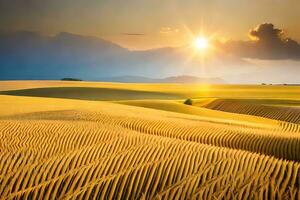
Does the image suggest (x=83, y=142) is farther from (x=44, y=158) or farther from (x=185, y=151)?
(x=185, y=151)

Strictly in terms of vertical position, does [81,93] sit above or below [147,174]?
below

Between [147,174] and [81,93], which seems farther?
[81,93]

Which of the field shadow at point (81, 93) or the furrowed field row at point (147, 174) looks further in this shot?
the field shadow at point (81, 93)

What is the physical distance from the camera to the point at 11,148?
8.86m

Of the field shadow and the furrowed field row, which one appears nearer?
the furrowed field row

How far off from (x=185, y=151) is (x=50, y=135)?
3.45 meters

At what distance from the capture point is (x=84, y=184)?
7.17 meters

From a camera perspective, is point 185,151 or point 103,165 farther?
point 185,151

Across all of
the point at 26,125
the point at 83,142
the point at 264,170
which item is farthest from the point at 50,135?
the point at 264,170

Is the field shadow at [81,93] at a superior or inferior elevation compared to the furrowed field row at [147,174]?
inferior

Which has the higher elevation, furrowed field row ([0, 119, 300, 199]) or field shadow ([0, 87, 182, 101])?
furrowed field row ([0, 119, 300, 199])

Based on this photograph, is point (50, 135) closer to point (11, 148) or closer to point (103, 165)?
point (11, 148)

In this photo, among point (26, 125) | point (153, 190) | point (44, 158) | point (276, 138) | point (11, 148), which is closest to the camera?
point (153, 190)

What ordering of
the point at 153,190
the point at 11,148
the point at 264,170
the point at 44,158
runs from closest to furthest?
1. the point at 153,190
2. the point at 264,170
3. the point at 44,158
4. the point at 11,148
